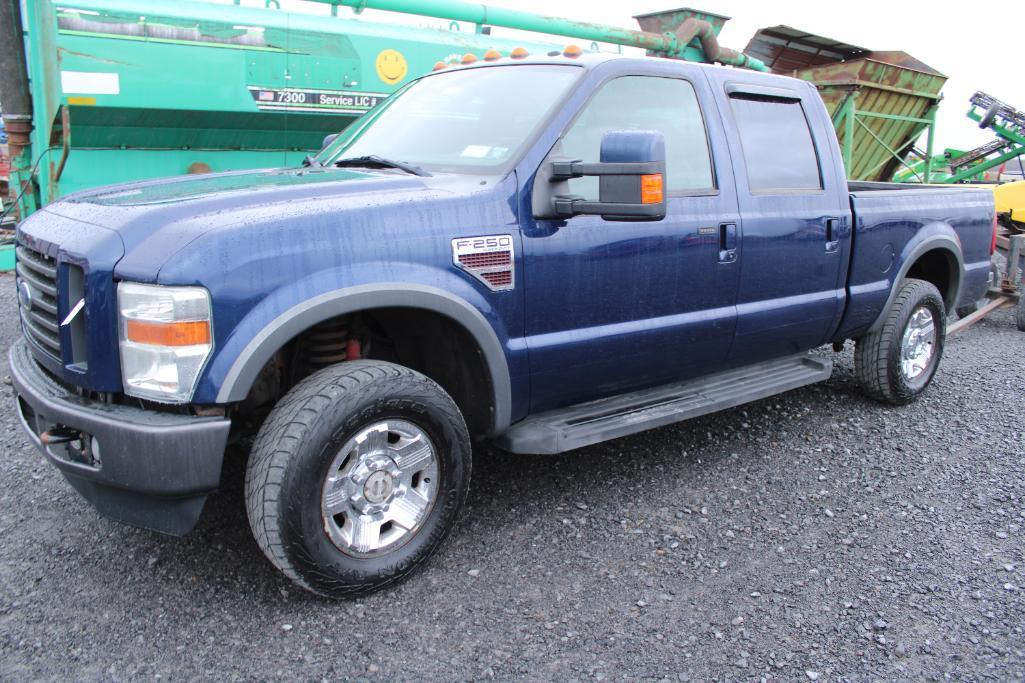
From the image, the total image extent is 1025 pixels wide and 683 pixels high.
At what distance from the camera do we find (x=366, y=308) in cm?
277

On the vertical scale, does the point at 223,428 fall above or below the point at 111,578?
above

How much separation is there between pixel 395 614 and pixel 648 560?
100 centimetres

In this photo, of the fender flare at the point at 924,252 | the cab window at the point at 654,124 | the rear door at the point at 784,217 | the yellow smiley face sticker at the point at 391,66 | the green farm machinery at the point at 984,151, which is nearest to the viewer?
the cab window at the point at 654,124

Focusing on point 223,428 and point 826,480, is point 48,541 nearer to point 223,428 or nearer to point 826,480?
point 223,428

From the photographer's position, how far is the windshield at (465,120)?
3.35 metres

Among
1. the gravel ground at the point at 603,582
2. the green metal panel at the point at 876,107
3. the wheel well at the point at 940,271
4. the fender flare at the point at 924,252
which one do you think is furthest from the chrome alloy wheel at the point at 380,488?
the green metal panel at the point at 876,107

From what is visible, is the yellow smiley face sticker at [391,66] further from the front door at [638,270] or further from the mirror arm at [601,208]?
the mirror arm at [601,208]

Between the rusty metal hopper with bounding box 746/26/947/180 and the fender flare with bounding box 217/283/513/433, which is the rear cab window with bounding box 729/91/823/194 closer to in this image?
the fender flare with bounding box 217/283/513/433

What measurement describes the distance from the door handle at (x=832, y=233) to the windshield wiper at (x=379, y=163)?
2.22m

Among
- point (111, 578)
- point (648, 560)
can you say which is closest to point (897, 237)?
point (648, 560)

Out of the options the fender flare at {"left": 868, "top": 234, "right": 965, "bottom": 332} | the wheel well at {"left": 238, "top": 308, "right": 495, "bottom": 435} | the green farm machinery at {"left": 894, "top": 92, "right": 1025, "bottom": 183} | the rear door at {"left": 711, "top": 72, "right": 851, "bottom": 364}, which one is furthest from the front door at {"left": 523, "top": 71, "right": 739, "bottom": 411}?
the green farm machinery at {"left": 894, "top": 92, "right": 1025, "bottom": 183}

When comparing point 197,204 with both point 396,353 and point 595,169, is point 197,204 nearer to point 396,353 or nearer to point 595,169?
point 396,353

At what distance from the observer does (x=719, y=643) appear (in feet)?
8.80

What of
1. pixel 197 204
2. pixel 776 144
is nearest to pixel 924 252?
pixel 776 144
